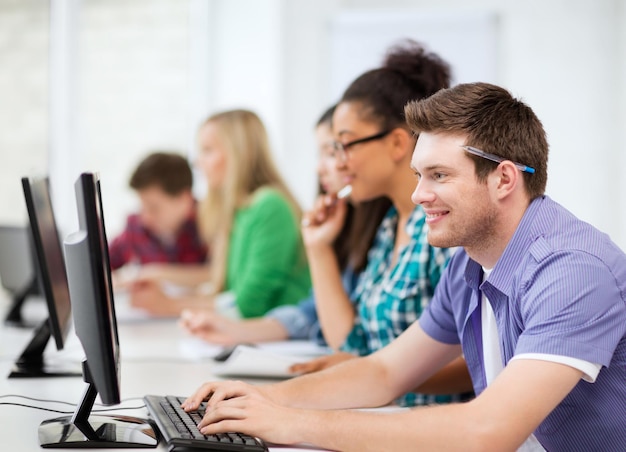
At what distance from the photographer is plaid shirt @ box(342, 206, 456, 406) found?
180 cm

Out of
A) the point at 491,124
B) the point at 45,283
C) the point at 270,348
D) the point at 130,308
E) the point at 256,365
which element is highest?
the point at 491,124

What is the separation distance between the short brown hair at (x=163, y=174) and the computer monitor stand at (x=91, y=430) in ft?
7.06

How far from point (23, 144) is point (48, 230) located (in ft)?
7.34

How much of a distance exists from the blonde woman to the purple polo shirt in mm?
1372

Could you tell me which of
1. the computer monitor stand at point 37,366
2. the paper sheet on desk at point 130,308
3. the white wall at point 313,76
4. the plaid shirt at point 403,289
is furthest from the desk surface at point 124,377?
the white wall at point 313,76

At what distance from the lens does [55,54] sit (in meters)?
4.02

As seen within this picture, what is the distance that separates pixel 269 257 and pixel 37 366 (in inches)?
41.2

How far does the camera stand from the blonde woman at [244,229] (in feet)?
9.00

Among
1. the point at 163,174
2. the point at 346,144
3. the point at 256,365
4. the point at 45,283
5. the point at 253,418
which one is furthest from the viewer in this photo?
the point at 163,174

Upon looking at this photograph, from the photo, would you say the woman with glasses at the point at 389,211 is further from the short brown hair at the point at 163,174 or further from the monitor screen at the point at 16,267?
the short brown hair at the point at 163,174

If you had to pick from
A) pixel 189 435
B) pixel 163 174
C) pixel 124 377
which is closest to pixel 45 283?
pixel 124 377

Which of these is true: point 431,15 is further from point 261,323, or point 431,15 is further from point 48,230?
point 48,230

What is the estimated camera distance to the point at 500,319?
1.34m

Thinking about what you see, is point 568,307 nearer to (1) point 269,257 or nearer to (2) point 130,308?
(1) point 269,257
